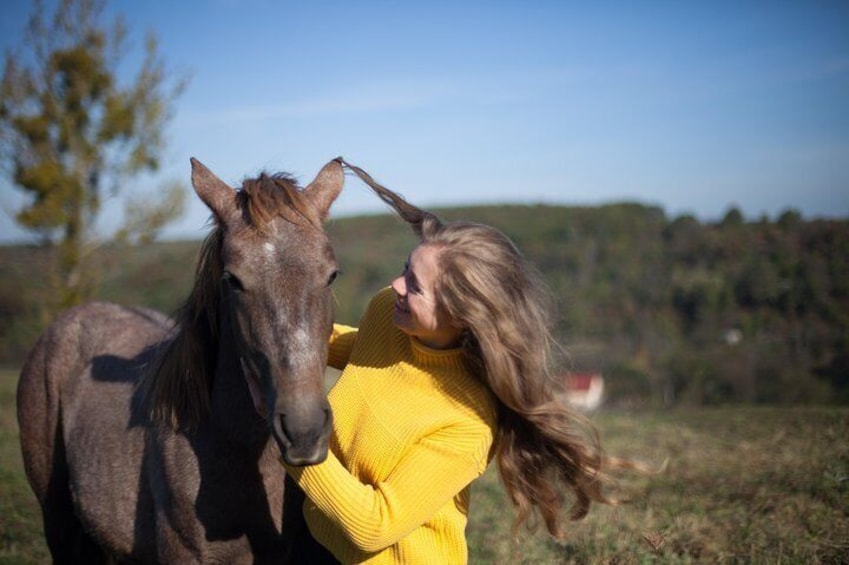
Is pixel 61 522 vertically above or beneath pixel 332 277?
beneath

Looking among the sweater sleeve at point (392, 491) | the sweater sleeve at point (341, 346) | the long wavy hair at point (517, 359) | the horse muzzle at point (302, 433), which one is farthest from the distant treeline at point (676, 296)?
the horse muzzle at point (302, 433)

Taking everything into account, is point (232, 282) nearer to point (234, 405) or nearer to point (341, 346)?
point (234, 405)

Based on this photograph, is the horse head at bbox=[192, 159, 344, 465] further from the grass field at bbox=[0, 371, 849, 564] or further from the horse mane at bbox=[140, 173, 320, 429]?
the grass field at bbox=[0, 371, 849, 564]

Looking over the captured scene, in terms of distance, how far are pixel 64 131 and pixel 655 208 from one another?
140ft

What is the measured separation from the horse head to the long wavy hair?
0.42 meters

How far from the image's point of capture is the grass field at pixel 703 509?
377 centimetres

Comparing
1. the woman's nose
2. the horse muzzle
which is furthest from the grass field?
the horse muzzle

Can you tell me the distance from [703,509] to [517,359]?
3112mm

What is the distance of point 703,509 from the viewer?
183 inches

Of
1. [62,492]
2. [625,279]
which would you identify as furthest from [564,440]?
[625,279]

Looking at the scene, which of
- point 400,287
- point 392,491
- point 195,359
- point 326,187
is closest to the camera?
point 392,491

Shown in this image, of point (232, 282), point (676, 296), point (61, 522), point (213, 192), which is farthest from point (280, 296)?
point (676, 296)

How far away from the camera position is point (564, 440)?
2.48 metres

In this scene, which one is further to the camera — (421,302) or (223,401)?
(223,401)
